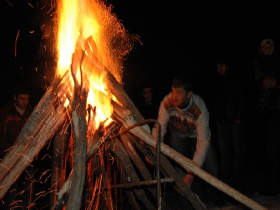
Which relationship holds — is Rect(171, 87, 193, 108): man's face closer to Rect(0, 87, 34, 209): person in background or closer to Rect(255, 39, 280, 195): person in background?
Rect(255, 39, 280, 195): person in background

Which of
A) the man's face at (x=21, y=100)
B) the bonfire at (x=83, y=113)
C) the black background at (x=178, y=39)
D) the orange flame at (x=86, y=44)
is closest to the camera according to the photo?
the bonfire at (x=83, y=113)

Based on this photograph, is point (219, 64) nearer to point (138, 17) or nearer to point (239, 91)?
point (239, 91)

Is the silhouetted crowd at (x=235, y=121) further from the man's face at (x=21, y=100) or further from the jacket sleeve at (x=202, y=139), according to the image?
the man's face at (x=21, y=100)

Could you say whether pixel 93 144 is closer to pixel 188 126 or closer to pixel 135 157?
pixel 135 157

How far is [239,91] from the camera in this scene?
13.9 feet

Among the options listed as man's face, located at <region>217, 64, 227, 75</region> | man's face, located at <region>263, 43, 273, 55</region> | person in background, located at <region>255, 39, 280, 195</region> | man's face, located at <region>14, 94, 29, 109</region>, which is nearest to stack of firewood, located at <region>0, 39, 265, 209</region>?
man's face, located at <region>14, 94, 29, 109</region>

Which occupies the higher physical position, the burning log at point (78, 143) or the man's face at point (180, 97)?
the man's face at point (180, 97)

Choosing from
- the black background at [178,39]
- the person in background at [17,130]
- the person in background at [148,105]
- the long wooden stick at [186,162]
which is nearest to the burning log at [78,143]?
the long wooden stick at [186,162]

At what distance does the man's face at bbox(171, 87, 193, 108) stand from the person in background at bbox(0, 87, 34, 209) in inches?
93.0

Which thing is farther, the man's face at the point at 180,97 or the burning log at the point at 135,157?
the man's face at the point at 180,97

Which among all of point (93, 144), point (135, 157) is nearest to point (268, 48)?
point (135, 157)

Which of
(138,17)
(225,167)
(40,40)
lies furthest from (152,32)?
(225,167)

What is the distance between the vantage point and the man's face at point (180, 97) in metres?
2.96

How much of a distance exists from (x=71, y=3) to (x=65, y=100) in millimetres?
1054
